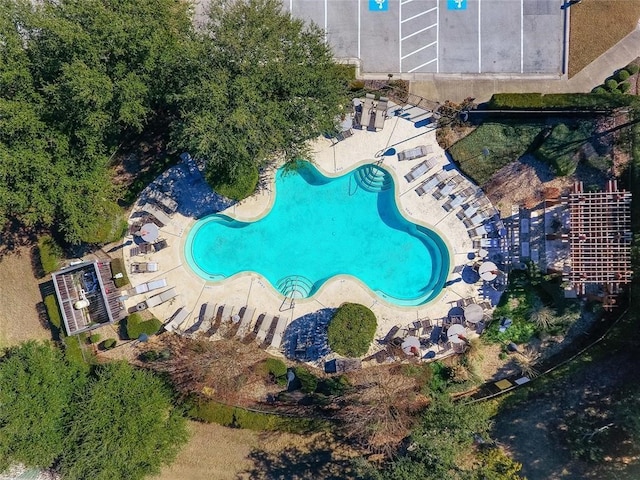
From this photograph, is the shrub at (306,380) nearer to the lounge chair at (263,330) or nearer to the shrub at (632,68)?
the lounge chair at (263,330)

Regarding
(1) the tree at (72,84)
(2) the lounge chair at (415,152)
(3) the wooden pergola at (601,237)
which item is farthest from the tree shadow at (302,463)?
(1) the tree at (72,84)

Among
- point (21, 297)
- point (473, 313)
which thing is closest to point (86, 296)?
point (21, 297)

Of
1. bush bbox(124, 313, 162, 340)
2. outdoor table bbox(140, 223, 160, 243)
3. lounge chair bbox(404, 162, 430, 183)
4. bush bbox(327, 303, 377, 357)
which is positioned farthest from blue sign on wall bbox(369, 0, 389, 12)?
bush bbox(124, 313, 162, 340)

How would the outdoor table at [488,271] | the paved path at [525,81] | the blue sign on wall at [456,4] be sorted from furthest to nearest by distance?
the blue sign on wall at [456,4], the paved path at [525,81], the outdoor table at [488,271]

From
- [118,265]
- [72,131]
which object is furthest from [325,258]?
[72,131]

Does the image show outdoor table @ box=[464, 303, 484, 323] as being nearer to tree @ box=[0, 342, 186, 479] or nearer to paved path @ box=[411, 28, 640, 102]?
paved path @ box=[411, 28, 640, 102]

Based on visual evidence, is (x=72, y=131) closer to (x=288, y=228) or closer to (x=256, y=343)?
(x=288, y=228)
